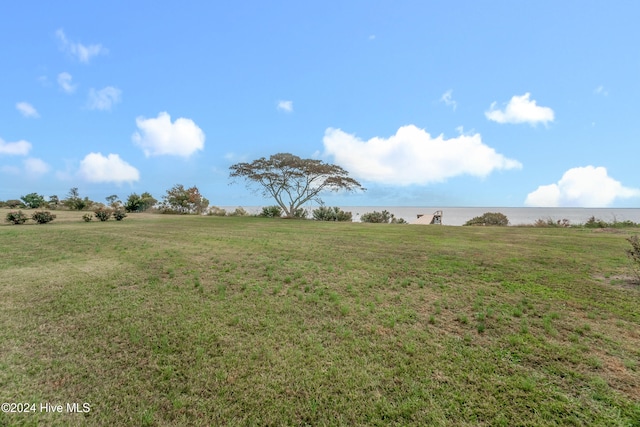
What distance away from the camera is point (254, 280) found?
504 cm

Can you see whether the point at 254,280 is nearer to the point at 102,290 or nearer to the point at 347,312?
the point at 347,312

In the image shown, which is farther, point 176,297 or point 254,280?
point 254,280

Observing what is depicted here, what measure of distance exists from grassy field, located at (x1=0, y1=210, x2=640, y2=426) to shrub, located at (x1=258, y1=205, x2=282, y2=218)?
60.5ft

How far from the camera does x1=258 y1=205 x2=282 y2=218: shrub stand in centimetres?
2436

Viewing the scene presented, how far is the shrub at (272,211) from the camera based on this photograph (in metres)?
24.4

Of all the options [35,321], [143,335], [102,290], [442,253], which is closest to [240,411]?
[143,335]

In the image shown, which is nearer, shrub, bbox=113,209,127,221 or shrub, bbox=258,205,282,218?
shrub, bbox=113,209,127,221

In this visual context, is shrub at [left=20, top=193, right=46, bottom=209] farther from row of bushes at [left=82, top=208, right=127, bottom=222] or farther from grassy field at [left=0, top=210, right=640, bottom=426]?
grassy field at [left=0, top=210, right=640, bottom=426]

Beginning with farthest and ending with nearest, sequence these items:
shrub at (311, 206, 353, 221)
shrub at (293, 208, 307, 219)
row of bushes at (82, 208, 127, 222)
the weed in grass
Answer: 1. shrub at (293, 208, 307, 219)
2. shrub at (311, 206, 353, 221)
3. row of bushes at (82, 208, 127, 222)
4. the weed in grass

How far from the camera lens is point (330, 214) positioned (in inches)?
896

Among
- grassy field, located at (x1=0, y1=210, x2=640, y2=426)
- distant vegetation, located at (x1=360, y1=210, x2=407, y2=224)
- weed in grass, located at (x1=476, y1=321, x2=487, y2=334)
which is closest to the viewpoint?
grassy field, located at (x1=0, y1=210, x2=640, y2=426)

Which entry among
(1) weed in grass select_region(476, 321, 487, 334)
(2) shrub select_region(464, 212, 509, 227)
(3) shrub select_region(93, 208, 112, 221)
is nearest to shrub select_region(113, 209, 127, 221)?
(3) shrub select_region(93, 208, 112, 221)

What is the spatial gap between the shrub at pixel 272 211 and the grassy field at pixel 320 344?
18449 mm

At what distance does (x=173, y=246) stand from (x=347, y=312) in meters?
6.45
